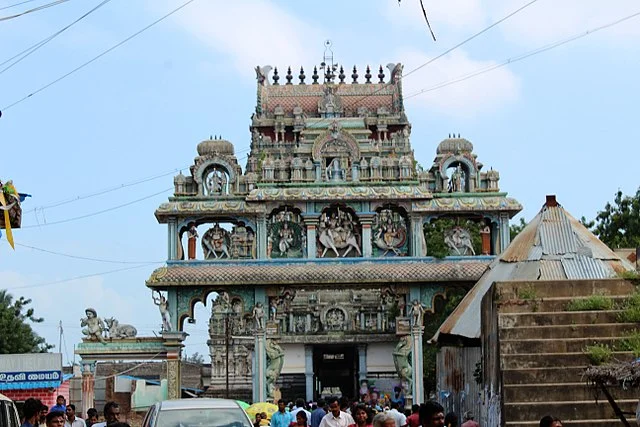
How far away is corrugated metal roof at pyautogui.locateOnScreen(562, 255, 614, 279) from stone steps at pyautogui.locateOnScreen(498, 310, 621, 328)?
2853 millimetres

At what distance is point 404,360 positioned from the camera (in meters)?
32.7

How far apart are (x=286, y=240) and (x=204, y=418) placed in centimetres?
2200

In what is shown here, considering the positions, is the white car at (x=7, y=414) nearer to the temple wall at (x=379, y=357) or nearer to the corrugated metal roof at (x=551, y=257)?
the corrugated metal roof at (x=551, y=257)

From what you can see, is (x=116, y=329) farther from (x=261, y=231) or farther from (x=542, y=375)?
(x=542, y=375)

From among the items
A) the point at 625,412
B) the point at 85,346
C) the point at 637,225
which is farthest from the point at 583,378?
the point at 637,225

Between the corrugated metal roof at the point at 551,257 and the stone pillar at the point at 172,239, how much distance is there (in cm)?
1282

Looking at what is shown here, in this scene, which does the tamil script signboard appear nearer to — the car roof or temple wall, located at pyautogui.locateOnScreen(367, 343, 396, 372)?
temple wall, located at pyautogui.locateOnScreen(367, 343, 396, 372)

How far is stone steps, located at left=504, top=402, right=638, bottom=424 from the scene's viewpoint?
15.4 meters

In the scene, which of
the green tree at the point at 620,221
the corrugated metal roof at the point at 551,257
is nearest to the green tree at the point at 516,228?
the green tree at the point at 620,221

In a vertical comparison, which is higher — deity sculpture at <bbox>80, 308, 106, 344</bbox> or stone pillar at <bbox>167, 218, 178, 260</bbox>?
stone pillar at <bbox>167, 218, 178, 260</bbox>

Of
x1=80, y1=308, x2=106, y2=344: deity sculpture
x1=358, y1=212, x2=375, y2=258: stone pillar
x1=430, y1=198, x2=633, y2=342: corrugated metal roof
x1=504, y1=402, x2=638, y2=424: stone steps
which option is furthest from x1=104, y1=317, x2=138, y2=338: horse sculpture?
x1=504, y1=402, x2=638, y2=424: stone steps

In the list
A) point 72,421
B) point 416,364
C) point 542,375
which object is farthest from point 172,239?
point 542,375

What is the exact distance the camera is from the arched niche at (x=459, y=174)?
1334 inches

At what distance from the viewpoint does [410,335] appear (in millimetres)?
32625
